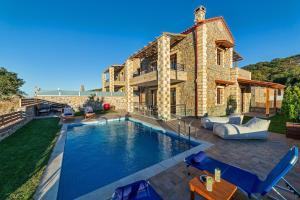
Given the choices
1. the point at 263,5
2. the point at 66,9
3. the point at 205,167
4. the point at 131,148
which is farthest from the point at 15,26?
the point at 263,5

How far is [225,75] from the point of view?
15109 millimetres

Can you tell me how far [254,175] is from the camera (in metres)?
3.14

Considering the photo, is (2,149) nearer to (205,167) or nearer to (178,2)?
(205,167)

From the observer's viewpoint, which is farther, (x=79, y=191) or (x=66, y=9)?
(x=66, y=9)

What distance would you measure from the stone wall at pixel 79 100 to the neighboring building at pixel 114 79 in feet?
10.4

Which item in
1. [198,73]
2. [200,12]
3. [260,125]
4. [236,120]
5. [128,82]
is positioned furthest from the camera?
[128,82]

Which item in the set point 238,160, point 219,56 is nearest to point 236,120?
point 238,160

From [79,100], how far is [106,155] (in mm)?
15967

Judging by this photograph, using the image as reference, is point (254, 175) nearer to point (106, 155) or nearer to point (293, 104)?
point (106, 155)

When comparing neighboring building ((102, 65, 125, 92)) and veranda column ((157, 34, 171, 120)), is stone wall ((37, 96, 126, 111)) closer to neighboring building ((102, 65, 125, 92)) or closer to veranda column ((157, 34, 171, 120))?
neighboring building ((102, 65, 125, 92))

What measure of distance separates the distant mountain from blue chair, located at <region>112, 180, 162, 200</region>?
22.1 meters

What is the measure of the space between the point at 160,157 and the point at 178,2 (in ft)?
56.6

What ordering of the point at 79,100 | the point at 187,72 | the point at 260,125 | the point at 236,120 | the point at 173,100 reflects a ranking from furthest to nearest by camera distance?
the point at 79,100
the point at 173,100
the point at 187,72
the point at 236,120
the point at 260,125

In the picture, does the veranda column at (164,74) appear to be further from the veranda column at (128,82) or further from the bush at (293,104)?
the bush at (293,104)
